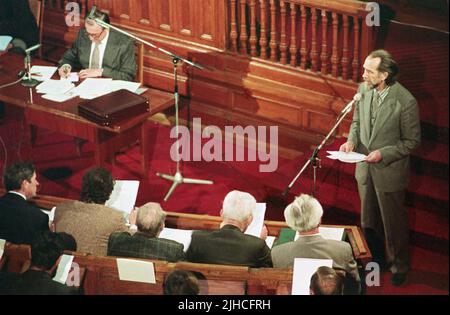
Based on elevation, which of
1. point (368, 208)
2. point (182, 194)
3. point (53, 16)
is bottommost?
point (182, 194)

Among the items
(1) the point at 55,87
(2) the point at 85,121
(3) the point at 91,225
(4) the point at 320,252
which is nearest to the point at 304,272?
(4) the point at 320,252

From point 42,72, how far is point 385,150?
10.1ft

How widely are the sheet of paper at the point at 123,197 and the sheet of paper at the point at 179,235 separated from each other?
1.16ft

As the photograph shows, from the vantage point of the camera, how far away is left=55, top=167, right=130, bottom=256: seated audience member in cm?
458

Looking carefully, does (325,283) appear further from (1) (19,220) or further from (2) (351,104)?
(1) (19,220)

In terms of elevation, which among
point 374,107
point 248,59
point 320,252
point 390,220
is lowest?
point 390,220

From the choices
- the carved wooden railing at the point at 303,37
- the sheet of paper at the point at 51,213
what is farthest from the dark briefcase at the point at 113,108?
the carved wooden railing at the point at 303,37

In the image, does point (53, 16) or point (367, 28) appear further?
point (53, 16)

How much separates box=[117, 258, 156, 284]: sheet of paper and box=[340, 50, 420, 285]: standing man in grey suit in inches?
60.9

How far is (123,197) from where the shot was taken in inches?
199
